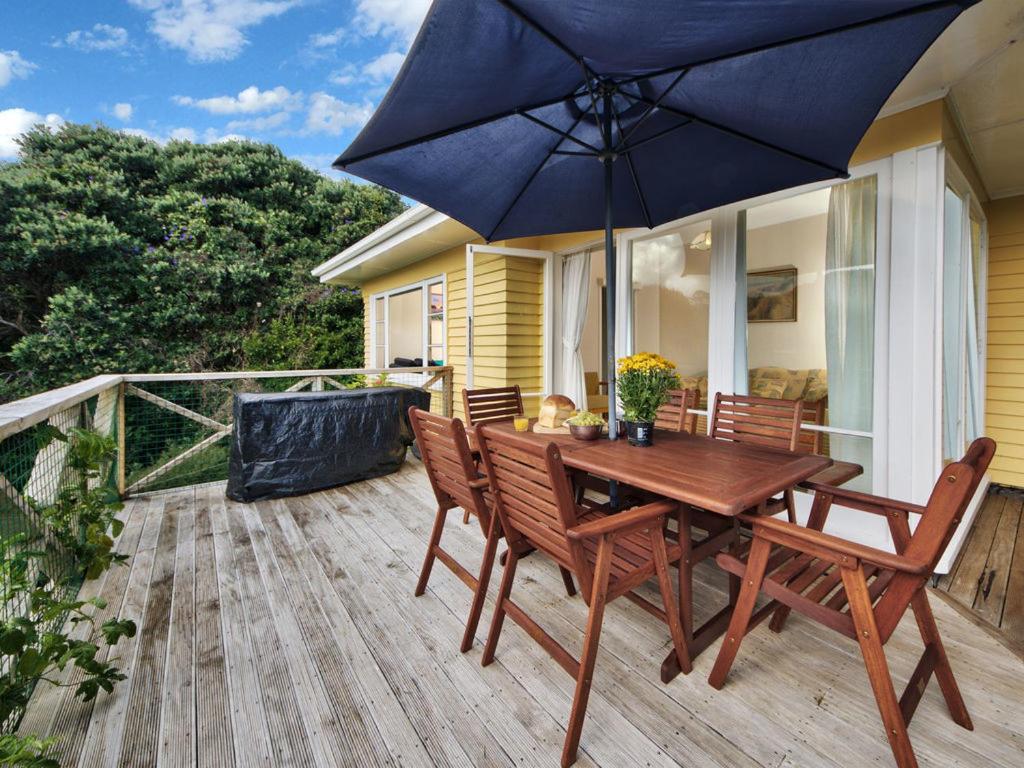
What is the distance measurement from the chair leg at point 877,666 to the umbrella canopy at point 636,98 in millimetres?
1556

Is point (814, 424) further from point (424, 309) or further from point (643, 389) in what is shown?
point (424, 309)

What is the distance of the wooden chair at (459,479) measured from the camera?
1753 mm

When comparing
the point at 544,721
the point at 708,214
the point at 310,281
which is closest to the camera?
the point at 544,721

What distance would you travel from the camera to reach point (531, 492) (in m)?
1.41

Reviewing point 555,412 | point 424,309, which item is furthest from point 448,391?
point 555,412

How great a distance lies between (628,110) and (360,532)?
9.36 feet

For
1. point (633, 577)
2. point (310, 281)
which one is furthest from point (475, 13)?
point (310, 281)

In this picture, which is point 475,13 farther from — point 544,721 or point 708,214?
point 708,214

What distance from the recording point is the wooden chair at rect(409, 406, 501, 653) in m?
1.75

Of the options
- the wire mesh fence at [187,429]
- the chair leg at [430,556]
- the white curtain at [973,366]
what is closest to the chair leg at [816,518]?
the chair leg at [430,556]

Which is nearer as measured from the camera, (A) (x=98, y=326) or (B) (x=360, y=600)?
(B) (x=360, y=600)

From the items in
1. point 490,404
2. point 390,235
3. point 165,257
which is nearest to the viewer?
point 490,404

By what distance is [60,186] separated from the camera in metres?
9.84

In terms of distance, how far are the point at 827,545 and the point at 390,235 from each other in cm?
556
